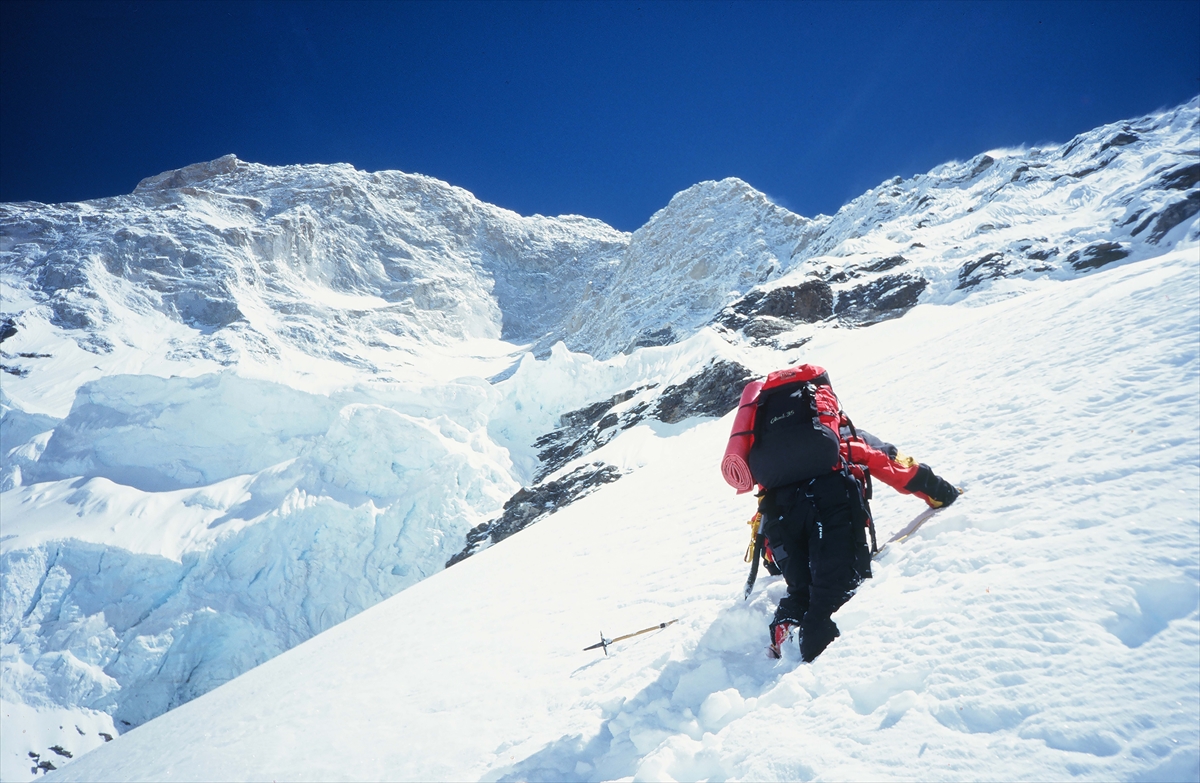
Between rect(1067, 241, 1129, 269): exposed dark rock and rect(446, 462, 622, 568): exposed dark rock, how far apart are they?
4187 cm

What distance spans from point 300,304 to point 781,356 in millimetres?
78438

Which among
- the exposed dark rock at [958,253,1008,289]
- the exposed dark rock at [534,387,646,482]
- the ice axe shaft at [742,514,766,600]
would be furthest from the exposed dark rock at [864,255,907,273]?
the ice axe shaft at [742,514,766,600]

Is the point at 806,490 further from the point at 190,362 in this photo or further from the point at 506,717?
the point at 190,362

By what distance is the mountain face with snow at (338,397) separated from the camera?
28.9 m

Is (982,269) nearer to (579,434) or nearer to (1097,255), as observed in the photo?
(1097,255)

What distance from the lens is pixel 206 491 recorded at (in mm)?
38188

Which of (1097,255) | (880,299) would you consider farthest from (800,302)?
(1097,255)

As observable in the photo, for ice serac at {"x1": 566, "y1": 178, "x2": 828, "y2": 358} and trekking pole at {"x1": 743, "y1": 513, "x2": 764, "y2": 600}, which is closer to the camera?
trekking pole at {"x1": 743, "y1": 513, "x2": 764, "y2": 600}

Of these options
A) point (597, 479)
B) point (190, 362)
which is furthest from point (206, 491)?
point (190, 362)

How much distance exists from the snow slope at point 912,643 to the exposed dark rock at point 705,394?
105 ft

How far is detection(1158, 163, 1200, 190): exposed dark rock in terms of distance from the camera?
1846 inches

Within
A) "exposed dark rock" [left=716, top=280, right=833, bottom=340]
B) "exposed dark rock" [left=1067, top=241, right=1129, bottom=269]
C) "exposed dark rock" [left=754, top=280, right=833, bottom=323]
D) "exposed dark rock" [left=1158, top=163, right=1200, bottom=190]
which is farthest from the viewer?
"exposed dark rock" [left=754, top=280, right=833, bottom=323]

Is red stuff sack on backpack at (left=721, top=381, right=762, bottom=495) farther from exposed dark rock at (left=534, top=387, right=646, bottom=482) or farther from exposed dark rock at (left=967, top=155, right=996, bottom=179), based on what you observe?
exposed dark rock at (left=967, top=155, right=996, bottom=179)

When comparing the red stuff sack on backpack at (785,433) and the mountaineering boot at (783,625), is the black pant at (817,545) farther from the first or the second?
the red stuff sack on backpack at (785,433)
